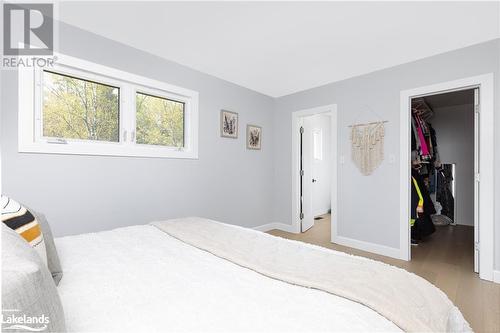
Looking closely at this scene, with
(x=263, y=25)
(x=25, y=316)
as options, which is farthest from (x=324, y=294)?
(x=263, y=25)

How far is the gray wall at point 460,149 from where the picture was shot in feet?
15.5

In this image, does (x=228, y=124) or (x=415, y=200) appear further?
(x=228, y=124)

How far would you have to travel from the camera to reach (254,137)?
4031mm

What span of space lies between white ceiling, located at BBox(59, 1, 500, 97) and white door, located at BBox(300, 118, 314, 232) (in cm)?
139

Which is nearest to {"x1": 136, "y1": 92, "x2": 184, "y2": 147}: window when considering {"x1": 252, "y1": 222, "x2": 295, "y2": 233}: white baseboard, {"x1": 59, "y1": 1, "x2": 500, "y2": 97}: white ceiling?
{"x1": 59, "y1": 1, "x2": 500, "y2": 97}: white ceiling

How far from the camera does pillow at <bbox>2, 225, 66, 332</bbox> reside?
0.50 metres

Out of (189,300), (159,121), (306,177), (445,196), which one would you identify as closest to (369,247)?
(306,177)

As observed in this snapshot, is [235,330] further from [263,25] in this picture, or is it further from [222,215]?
[222,215]

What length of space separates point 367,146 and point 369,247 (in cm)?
134

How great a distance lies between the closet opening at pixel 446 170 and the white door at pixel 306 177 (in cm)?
158

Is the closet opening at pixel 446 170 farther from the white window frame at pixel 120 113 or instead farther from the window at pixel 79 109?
the window at pixel 79 109

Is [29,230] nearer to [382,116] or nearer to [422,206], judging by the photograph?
[382,116]

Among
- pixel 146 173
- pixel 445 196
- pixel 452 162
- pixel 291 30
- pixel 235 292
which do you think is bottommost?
pixel 445 196

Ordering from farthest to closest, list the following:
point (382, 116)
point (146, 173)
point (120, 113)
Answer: point (382, 116)
point (146, 173)
point (120, 113)
